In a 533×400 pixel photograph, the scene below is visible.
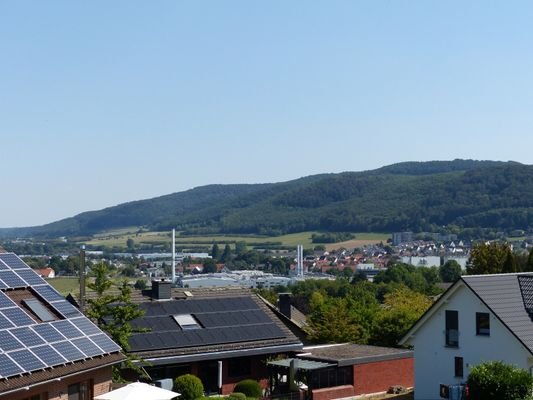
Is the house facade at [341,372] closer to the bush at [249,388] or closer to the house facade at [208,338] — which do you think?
the house facade at [208,338]

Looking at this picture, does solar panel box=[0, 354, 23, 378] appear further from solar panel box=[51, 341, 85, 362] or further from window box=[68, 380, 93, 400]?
window box=[68, 380, 93, 400]

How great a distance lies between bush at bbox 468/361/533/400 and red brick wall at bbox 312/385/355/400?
25.1ft

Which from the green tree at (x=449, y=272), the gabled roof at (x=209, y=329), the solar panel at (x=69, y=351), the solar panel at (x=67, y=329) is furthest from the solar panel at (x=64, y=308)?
the green tree at (x=449, y=272)

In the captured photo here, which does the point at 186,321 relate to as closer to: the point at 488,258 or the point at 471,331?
the point at 471,331

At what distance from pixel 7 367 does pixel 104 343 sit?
5681mm

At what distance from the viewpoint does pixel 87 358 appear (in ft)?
83.9

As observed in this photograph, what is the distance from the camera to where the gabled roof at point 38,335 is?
2242 centimetres

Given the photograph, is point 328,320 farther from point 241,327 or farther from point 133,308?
point 133,308

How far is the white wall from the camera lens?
34969mm

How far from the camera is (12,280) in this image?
27.6 metres

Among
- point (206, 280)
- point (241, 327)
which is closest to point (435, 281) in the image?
point (206, 280)

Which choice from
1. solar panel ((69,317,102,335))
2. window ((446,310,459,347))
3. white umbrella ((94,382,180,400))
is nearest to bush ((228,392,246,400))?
white umbrella ((94,382,180,400))

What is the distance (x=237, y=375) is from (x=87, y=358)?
1355cm

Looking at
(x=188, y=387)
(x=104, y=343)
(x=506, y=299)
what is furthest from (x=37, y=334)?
(x=506, y=299)
